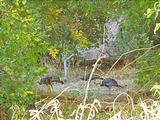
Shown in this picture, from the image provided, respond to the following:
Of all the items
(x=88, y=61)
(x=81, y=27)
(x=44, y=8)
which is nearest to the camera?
(x=44, y=8)

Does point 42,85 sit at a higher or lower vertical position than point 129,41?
lower

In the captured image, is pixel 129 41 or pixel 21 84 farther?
pixel 129 41

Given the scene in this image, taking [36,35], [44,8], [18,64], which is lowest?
[18,64]

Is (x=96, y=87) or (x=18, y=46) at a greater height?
(x=18, y=46)

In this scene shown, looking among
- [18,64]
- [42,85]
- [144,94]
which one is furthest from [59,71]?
[18,64]

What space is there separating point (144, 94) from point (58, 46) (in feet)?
8.46

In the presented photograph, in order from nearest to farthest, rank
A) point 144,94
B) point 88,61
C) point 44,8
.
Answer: point 44,8 < point 144,94 < point 88,61

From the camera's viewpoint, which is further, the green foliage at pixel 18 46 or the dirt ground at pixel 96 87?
the dirt ground at pixel 96 87

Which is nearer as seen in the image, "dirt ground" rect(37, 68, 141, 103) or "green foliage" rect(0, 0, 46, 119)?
"green foliage" rect(0, 0, 46, 119)

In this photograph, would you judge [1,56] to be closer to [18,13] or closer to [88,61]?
[18,13]

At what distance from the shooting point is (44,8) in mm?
3064

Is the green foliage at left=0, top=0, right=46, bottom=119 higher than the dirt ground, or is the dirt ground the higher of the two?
the green foliage at left=0, top=0, right=46, bottom=119

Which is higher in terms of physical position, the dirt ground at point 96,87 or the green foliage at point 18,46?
the green foliage at point 18,46

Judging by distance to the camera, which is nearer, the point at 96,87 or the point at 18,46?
the point at 18,46
